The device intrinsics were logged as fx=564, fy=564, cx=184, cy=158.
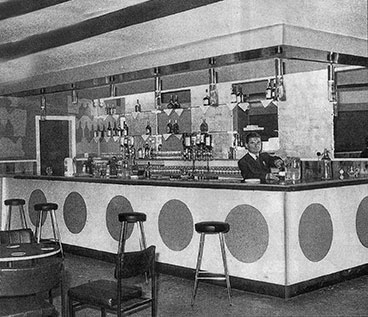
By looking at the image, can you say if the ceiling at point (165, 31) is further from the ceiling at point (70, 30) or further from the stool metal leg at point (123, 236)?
the stool metal leg at point (123, 236)

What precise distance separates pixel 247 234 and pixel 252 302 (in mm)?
687

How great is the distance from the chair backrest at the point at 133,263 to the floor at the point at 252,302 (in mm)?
1201

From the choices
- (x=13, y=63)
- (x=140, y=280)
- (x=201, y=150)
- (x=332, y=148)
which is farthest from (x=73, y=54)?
(x=332, y=148)

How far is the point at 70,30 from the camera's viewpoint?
7.08 meters

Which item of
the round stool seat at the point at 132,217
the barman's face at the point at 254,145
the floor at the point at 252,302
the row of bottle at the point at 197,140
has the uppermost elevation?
the row of bottle at the point at 197,140

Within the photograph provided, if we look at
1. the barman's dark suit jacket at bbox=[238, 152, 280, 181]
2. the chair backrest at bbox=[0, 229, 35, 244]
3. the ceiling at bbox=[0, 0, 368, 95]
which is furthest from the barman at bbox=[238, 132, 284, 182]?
the chair backrest at bbox=[0, 229, 35, 244]

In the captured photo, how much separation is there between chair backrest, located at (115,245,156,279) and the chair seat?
0.23m

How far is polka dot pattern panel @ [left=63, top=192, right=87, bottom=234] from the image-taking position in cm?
761

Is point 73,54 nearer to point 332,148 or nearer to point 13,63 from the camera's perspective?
point 13,63

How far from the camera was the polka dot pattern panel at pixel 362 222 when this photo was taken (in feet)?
20.1

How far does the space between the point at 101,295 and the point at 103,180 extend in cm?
345

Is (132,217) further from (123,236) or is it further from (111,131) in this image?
(111,131)

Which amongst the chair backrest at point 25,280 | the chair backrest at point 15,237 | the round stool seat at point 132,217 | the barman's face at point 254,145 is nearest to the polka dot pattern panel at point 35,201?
the round stool seat at point 132,217

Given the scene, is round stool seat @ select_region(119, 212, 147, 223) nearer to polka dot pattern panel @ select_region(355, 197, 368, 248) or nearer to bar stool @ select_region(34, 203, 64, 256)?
bar stool @ select_region(34, 203, 64, 256)
